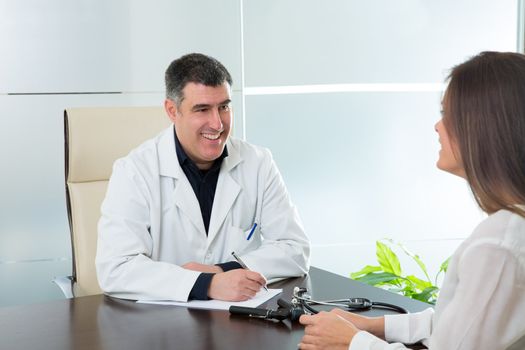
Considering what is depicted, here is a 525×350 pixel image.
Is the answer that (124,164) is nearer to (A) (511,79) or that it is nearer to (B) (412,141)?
(A) (511,79)

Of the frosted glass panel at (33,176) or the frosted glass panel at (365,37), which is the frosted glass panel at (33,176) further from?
the frosted glass panel at (365,37)

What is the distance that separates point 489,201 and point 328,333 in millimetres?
454

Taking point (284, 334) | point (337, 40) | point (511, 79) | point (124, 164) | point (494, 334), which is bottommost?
point (284, 334)

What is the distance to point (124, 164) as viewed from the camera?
2.46 m

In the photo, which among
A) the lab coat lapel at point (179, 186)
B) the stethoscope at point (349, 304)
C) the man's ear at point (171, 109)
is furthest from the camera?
the man's ear at point (171, 109)

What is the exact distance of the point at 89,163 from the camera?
2672 mm

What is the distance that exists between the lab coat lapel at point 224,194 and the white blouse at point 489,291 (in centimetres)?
125

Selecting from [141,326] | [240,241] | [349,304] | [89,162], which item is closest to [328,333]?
[349,304]

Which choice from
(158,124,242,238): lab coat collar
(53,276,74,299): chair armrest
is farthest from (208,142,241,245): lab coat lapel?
(53,276,74,299): chair armrest

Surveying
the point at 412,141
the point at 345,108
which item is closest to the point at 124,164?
the point at 345,108

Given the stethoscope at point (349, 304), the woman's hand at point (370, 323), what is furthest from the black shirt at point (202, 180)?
the woman's hand at point (370, 323)

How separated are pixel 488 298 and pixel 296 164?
9.89 feet

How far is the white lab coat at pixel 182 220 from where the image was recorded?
2.22 metres

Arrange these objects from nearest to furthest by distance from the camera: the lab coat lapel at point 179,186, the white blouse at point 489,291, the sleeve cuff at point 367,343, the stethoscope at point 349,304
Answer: the white blouse at point 489,291 < the sleeve cuff at point 367,343 < the stethoscope at point 349,304 < the lab coat lapel at point 179,186
